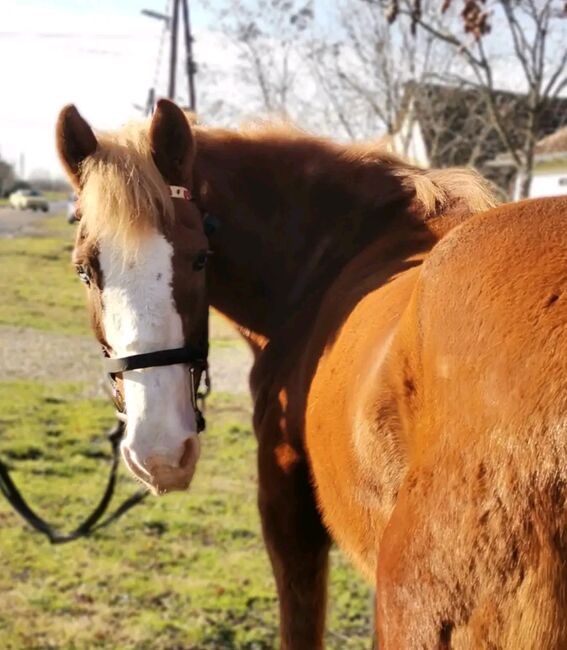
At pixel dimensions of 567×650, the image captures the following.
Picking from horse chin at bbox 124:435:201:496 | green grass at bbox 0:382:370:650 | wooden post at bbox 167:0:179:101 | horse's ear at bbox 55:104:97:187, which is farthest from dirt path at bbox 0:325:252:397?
horse chin at bbox 124:435:201:496

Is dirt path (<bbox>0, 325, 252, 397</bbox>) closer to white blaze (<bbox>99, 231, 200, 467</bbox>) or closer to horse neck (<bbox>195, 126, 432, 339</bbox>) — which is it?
horse neck (<bbox>195, 126, 432, 339</bbox>)

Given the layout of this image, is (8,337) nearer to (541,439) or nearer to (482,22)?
(482,22)

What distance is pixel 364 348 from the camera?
6.11ft

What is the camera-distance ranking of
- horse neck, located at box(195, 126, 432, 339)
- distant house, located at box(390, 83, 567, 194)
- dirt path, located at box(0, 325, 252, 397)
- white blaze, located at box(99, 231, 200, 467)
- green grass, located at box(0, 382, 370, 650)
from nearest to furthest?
white blaze, located at box(99, 231, 200, 467) < horse neck, located at box(195, 126, 432, 339) < green grass, located at box(0, 382, 370, 650) < dirt path, located at box(0, 325, 252, 397) < distant house, located at box(390, 83, 567, 194)

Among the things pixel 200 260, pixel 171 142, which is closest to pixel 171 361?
pixel 200 260

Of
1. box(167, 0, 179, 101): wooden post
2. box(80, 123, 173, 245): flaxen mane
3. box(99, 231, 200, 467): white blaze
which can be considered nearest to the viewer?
box(99, 231, 200, 467): white blaze

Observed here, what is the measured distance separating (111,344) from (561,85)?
27.9 feet

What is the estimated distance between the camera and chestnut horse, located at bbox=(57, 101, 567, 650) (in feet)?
4.23

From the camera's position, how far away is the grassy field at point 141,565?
4.12 metres

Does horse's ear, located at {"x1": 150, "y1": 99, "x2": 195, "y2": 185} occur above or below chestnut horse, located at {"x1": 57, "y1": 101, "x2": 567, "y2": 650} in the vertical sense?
above

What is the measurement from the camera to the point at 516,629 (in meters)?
1.28

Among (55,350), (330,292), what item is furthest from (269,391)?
(55,350)

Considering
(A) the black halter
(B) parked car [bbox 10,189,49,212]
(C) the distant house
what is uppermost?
(C) the distant house

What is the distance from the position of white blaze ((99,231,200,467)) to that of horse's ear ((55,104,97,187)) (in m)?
0.37
